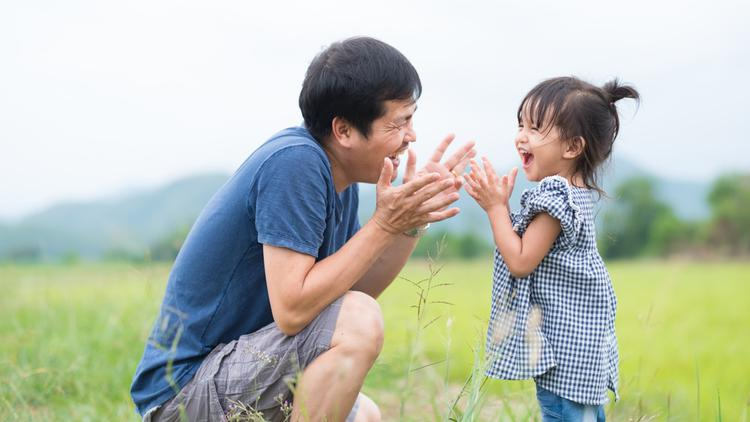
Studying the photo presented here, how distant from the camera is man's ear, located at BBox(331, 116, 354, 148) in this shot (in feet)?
9.23

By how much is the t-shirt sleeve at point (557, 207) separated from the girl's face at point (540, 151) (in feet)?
0.25

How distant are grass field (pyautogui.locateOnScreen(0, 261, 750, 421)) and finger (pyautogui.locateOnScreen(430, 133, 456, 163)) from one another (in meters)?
0.45

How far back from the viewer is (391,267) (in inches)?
129

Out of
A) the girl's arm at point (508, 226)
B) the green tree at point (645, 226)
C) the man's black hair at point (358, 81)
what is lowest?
the green tree at point (645, 226)

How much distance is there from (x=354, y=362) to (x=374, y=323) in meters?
0.14

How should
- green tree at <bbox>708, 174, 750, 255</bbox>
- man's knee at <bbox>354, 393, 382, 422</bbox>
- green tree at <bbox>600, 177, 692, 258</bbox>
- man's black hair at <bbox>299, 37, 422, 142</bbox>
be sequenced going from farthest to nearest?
1. green tree at <bbox>600, 177, 692, 258</bbox>
2. green tree at <bbox>708, 174, 750, 255</bbox>
3. man's knee at <bbox>354, 393, 382, 422</bbox>
4. man's black hair at <bbox>299, 37, 422, 142</bbox>

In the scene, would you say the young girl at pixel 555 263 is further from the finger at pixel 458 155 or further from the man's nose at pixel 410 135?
the man's nose at pixel 410 135

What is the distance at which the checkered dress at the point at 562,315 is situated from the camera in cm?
254

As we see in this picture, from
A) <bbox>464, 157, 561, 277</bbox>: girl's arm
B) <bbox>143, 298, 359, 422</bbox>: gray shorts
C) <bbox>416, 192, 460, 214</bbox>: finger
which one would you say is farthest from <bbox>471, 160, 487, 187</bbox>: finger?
<bbox>143, 298, 359, 422</bbox>: gray shorts

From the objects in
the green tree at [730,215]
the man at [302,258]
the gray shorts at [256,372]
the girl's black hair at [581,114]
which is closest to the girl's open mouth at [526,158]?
the girl's black hair at [581,114]

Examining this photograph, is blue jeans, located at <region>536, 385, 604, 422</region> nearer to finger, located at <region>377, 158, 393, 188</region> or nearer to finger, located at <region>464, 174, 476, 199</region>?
finger, located at <region>464, 174, 476, 199</region>

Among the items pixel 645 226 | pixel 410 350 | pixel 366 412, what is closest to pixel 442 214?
pixel 366 412

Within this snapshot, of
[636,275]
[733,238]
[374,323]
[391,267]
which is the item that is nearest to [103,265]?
[391,267]

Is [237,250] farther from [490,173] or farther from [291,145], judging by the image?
[490,173]
